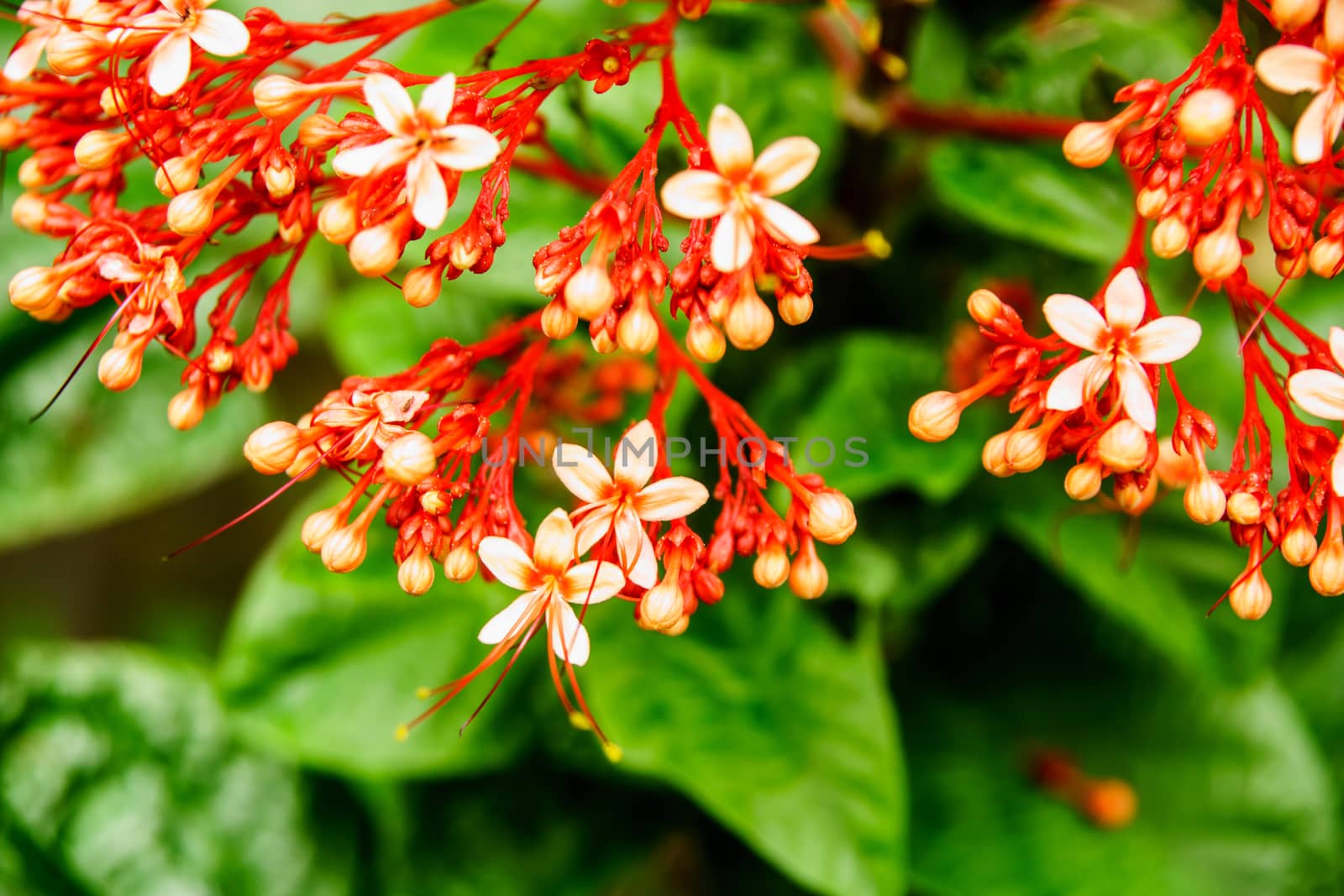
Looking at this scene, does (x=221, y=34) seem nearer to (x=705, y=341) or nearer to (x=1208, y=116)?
(x=705, y=341)

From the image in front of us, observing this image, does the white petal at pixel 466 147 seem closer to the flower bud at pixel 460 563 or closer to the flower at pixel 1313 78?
the flower bud at pixel 460 563

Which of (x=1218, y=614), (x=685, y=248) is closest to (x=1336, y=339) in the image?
(x=685, y=248)

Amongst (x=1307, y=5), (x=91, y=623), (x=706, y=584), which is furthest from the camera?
(x=91, y=623)

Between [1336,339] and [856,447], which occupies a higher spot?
[1336,339]

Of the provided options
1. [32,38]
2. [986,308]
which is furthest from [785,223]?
[32,38]

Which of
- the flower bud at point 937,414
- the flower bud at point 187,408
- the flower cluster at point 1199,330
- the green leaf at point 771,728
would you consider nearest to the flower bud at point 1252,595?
the flower cluster at point 1199,330

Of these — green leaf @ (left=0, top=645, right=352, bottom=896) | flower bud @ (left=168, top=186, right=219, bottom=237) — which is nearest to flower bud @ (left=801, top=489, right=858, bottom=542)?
flower bud @ (left=168, top=186, right=219, bottom=237)

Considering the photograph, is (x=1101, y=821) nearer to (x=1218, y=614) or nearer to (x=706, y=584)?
(x=1218, y=614)
